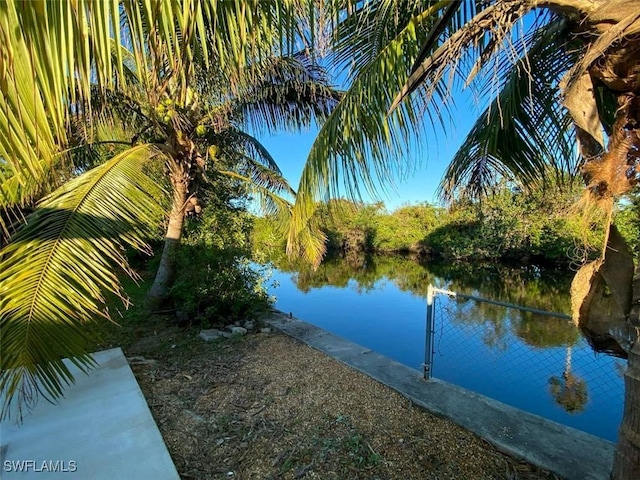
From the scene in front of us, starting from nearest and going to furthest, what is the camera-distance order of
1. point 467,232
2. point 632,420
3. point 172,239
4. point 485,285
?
point 632,420, point 172,239, point 485,285, point 467,232

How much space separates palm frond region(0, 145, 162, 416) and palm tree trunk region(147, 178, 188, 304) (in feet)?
8.91

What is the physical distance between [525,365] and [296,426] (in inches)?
164

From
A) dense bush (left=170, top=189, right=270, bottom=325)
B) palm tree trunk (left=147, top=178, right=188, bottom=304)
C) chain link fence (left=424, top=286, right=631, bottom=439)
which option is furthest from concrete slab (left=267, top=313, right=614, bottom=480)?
palm tree trunk (left=147, top=178, right=188, bottom=304)

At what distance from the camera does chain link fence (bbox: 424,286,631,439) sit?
3757 mm

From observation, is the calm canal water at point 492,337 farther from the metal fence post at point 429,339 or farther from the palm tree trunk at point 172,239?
the palm tree trunk at point 172,239

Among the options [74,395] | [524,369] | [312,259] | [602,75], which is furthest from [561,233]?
[74,395]

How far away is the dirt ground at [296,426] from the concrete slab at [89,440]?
166mm

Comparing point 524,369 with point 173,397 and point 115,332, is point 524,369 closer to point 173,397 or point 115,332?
point 173,397

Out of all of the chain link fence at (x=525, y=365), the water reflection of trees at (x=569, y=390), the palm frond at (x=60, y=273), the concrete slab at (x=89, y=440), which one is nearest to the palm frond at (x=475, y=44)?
the palm frond at (x=60, y=273)

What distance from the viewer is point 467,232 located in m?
17.6

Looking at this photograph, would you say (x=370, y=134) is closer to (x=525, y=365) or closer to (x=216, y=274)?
(x=216, y=274)

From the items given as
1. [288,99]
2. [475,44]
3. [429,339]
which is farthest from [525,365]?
[288,99]

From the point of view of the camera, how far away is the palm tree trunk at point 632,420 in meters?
1.27

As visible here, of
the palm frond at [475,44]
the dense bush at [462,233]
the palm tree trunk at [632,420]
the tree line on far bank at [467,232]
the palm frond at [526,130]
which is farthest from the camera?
the dense bush at [462,233]
